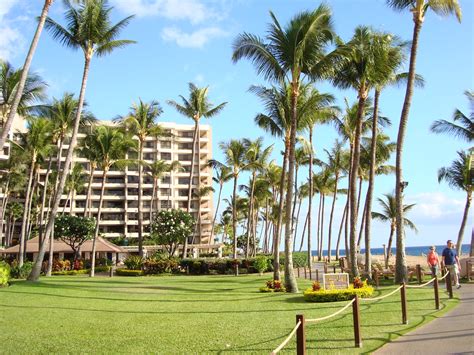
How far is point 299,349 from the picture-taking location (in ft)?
21.8

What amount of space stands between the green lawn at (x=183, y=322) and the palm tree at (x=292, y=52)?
4.20 metres

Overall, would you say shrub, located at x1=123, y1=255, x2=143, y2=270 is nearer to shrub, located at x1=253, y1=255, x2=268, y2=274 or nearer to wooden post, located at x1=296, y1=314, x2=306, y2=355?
shrub, located at x1=253, y1=255, x2=268, y2=274


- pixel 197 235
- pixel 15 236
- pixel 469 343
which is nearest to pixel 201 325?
pixel 469 343

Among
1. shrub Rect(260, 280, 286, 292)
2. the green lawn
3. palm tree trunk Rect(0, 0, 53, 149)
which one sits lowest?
the green lawn

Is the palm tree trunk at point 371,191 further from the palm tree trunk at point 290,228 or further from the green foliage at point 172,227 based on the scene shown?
the green foliage at point 172,227

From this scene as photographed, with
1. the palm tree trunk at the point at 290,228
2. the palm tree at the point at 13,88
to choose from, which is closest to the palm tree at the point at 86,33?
the palm tree at the point at 13,88

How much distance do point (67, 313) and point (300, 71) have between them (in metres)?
12.9

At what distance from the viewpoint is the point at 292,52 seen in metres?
19.1

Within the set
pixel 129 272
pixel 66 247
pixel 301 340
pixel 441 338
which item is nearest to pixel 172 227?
pixel 129 272

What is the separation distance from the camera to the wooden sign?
16.4 metres

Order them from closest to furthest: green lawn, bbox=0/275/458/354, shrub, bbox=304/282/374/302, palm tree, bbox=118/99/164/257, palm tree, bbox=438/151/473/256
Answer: green lawn, bbox=0/275/458/354, shrub, bbox=304/282/374/302, palm tree, bbox=438/151/473/256, palm tree, bbox=118/99/164/257

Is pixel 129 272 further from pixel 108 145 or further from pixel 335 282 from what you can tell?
pixel 335 282

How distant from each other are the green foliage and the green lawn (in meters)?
22.9

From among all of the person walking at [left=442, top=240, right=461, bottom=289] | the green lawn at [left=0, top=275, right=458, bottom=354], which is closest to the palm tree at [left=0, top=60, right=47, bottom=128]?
the green lawn at [left=0, top=275, right=458, bottom=354]
